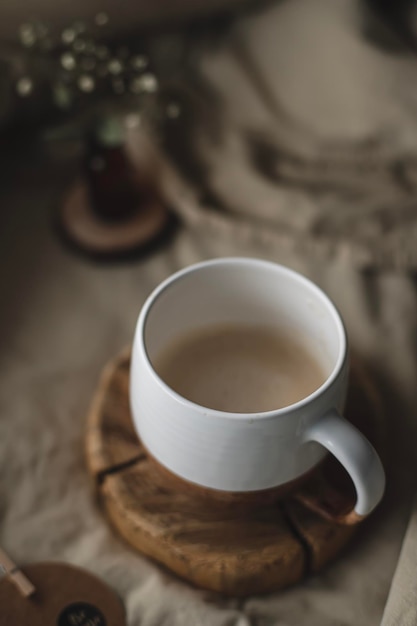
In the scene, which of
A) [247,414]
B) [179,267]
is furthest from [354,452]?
[179,267]

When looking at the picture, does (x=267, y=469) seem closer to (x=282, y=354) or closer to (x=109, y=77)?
(x=282, y=354)

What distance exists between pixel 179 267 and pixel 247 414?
0.28m

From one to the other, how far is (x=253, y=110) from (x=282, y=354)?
282mm

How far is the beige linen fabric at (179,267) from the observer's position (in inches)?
16.4

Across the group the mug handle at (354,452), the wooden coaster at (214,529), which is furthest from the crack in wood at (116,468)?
the mug handle at (354,452)

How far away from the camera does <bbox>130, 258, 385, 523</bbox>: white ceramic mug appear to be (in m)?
0.35

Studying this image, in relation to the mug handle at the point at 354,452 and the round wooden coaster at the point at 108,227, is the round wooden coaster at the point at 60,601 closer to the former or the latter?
the mug handle at the point at 354,452

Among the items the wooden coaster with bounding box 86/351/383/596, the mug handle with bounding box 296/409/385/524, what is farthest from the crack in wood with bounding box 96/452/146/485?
the mug handle with bounding box 296/409/385/524

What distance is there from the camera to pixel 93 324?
1.87ft

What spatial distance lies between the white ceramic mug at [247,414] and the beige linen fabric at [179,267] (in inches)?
2.9

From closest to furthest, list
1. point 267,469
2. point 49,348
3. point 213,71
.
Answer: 1. point 267,469
2. point 49,348
3. point 213,71

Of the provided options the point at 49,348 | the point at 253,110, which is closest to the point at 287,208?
the point at 253,110

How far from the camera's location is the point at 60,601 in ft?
1.28

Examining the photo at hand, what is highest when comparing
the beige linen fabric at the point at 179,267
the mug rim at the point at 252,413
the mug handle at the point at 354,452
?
the mug rim at the point at 252,413
